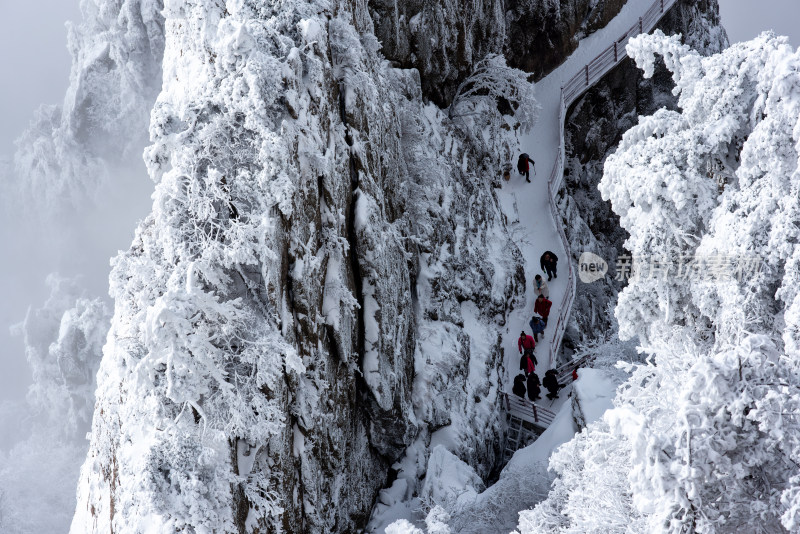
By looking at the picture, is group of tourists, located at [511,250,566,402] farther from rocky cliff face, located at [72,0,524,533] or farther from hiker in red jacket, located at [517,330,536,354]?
rocky cliff face, located at [72,0,524,533]

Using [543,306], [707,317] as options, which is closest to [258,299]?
[707,317]

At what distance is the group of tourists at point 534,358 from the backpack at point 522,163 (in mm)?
4891

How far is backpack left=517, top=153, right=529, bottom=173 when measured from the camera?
23750 mm

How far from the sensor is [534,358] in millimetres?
18844

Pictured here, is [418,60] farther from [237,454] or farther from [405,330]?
[237,454]

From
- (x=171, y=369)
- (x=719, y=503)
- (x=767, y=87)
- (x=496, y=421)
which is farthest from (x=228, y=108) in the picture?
(x=496, y=421)

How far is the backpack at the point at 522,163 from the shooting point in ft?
77.9

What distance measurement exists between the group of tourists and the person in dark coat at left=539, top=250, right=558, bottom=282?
73cm

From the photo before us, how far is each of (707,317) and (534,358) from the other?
829 cm

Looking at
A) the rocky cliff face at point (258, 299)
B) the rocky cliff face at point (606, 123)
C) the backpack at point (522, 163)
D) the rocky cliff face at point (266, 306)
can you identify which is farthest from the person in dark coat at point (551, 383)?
the rocky cliff face at point (606, 123)

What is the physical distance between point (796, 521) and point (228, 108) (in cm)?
1000
